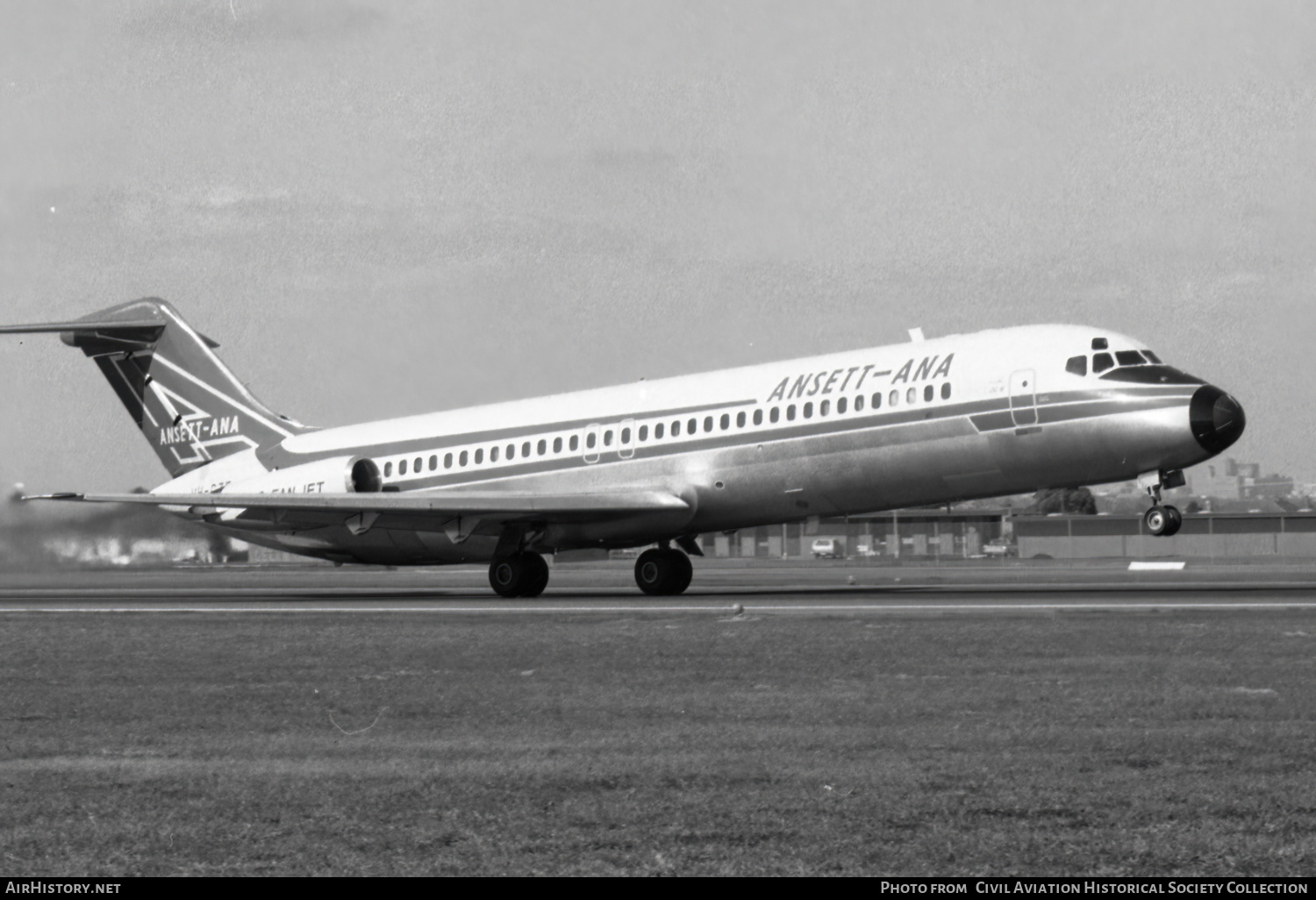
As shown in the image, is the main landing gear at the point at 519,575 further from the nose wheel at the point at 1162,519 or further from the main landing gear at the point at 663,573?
the nose wheel at the point at 1162,519

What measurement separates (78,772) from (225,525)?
30878 millimetres

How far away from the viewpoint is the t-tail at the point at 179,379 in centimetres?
4409

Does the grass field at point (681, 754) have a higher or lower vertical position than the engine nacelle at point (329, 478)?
lower

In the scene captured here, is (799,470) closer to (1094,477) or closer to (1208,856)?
(1094,477)

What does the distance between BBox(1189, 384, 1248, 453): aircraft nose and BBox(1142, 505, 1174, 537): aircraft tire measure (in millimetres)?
1521

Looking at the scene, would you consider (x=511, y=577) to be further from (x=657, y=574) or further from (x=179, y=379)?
(x=179, y=379)

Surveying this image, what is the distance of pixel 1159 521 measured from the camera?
2841 centimetres

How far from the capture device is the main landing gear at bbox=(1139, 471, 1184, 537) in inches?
1113

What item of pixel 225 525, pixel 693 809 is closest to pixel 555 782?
pixel 693 809

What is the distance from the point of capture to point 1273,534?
8919 cm

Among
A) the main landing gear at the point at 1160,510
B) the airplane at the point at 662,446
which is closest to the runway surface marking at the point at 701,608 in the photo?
the main landing gear at the point at 1160,510

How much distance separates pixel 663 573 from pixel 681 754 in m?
23.8

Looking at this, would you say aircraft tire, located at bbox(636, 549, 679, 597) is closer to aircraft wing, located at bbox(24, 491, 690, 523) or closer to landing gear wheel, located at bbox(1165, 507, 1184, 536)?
aircraft wing, located at bbox(24, 491, 690, 523)

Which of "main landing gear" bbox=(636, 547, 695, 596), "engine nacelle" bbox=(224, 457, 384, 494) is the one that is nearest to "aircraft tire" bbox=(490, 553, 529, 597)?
"main landing gear" bbox=(636, 547, 695, 596)
